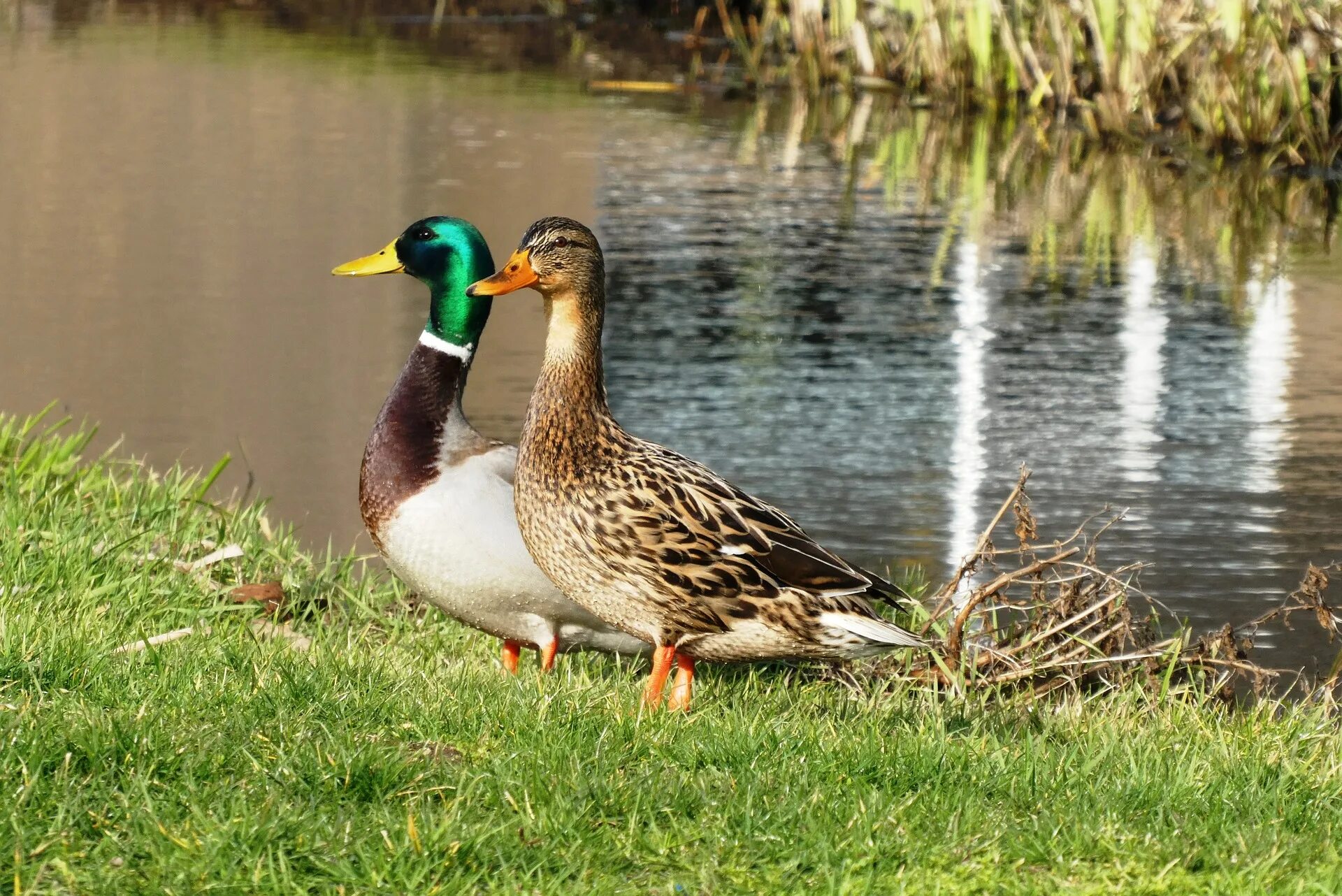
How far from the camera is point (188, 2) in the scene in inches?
1049

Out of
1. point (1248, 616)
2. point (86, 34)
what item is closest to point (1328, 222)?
point (1248, 616)

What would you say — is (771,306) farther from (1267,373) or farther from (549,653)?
(549,653)

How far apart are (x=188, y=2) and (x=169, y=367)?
733 inches

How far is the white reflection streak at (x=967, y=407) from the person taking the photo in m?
7.25

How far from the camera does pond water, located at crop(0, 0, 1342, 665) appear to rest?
304 inches

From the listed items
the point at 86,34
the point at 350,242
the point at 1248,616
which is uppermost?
the point at 86,34

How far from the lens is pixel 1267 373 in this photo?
9.43 metres

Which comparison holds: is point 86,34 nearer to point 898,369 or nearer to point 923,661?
point 898,369

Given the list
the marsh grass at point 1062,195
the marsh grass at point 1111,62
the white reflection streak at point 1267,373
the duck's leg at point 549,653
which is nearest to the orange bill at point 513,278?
the duck's leg at point 549,653

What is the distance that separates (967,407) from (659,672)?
4.49 m

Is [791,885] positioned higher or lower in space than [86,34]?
lower

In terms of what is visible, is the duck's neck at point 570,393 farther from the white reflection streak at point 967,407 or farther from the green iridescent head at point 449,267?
the white reflection streak at point 967,407

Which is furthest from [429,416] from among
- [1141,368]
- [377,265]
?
[1141,368]

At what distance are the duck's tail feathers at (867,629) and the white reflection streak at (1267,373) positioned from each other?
11.4 ft
